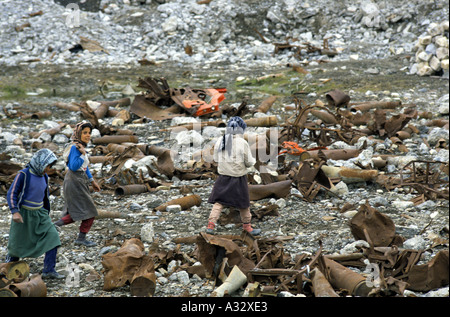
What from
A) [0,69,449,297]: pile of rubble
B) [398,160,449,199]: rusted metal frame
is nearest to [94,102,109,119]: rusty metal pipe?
[0,69,449,297]: pile of rubble

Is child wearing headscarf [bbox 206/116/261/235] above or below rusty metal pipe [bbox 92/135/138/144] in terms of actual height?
above

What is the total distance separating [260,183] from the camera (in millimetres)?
7055

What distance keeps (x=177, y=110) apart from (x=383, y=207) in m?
6.12

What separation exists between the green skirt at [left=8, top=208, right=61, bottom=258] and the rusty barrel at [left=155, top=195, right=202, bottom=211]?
79.5 inches

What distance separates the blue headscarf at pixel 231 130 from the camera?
5.50 m

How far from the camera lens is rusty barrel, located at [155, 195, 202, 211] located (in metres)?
6.48

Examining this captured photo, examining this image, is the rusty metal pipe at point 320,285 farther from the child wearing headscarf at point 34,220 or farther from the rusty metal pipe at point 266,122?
the rusty metal pipe at point 266,122

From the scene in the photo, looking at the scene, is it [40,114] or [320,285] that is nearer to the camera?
[320,285]

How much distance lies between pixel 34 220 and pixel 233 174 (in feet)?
6.77

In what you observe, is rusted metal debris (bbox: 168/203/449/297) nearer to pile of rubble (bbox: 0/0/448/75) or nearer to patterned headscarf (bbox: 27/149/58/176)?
patterned headscarf (bbox: 27/149/58/176)

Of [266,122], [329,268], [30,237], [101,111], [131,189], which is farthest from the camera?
[101,111]

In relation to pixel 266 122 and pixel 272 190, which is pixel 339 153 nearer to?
pixel 272 190

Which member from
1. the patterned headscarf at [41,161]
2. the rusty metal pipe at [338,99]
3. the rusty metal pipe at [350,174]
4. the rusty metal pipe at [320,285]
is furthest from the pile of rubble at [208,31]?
the rusty metal pipe at [320,285]

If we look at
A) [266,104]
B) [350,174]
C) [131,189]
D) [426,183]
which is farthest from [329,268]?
[266,104]
